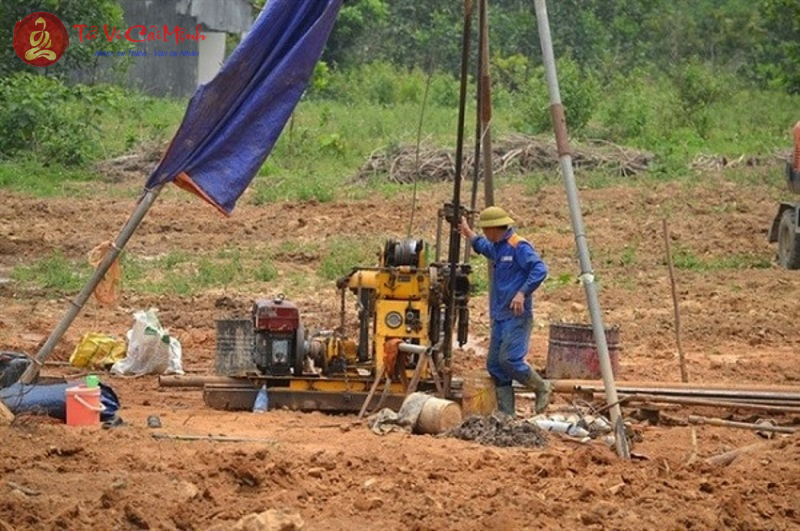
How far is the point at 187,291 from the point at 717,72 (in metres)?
28.7

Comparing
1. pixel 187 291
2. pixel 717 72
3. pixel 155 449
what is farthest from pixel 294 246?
pixel 717 72

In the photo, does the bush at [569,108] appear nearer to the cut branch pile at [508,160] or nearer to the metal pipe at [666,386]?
the cut branch pile at [508,160]

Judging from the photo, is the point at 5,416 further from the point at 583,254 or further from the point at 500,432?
the point at 583,254

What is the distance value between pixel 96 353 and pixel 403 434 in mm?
4248

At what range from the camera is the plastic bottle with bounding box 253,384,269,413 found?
42.6ft

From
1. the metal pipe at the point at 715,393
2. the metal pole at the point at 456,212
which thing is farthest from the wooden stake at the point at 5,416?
the metal pipe at the point at 715,393

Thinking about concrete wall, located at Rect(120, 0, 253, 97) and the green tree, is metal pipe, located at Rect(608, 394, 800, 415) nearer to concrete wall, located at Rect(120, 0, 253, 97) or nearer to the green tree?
the green tree

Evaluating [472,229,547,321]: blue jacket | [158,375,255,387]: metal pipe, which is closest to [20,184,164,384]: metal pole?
[158,375,255,387]: metal pipe

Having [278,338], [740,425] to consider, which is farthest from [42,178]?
[740,425]

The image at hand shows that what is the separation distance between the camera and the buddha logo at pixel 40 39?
31812mm

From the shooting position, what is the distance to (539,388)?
12.9 m

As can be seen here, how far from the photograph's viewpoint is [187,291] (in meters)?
19.6

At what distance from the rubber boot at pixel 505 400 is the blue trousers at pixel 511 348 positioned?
88 mm

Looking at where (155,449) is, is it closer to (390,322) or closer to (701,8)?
(390,322)
